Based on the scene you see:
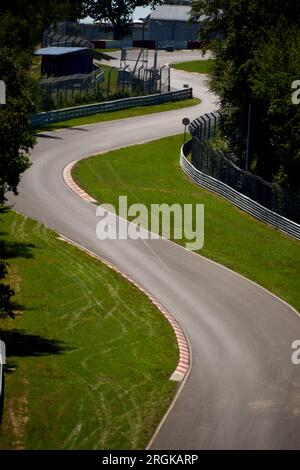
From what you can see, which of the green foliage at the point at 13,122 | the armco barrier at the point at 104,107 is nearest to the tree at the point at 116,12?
the armco barrier at the point at 104,107

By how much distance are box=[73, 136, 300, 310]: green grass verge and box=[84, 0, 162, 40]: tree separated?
6552cm

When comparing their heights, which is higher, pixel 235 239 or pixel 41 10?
pixel 41 10

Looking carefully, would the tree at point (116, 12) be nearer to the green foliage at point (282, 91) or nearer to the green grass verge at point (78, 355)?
the green foliage at point (282, 91)

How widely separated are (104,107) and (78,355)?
54.0m

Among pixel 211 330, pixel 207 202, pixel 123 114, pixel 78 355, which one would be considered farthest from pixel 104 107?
pixel 78 355

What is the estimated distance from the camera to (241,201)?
202 feet

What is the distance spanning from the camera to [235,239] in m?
54.4

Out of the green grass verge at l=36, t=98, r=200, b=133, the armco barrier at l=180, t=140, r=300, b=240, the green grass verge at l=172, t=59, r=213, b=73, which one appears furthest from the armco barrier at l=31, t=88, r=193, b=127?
the green grass verge at l=172, t=59, r=213, b=73

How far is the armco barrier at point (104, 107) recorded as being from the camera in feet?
263

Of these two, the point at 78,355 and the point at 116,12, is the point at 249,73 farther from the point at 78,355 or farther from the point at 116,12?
the point at 116,12

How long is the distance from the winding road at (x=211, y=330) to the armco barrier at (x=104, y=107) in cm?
1212

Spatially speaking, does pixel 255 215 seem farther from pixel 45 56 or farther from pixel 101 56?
pixel 101 56

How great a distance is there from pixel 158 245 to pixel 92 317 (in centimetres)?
1216

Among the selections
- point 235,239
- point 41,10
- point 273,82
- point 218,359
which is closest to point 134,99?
point 41,10
